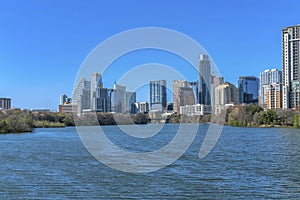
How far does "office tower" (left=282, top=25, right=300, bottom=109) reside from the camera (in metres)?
69.1

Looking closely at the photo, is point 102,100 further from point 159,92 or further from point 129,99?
point 159,92

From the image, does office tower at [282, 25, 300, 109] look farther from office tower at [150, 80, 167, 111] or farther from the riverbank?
office tower at [150, 80, 167, 111]

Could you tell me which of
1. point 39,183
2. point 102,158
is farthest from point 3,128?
point 39,183

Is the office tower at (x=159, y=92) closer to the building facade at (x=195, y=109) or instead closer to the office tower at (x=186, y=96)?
the office tower at (x=186, y=96)

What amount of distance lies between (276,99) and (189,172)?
212 ft

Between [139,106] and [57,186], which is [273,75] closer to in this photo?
[139,106]

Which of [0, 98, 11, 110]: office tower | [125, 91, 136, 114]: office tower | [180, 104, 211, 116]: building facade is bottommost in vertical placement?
[180, 104, 211, 116]: building facade

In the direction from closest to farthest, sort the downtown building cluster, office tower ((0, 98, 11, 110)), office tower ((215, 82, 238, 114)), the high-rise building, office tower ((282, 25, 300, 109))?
the downtown building cluster
the high-rise building
office tower ((215, 82, 238, 114))
office tower ((282, 25, 300, 109))
office tower ((0, 98, 11, 110))

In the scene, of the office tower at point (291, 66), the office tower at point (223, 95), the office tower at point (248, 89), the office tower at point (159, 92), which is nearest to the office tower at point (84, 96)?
the office tower at point (159, 92)

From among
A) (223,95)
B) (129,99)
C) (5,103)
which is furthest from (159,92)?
(5,103)

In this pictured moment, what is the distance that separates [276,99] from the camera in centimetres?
7256

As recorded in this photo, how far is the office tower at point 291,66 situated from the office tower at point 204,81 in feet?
80.5

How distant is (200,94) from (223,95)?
67.4ft

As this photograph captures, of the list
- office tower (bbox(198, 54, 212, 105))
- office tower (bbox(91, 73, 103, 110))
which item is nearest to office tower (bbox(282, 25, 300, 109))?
office tower (bbox(198, 54, 212, 105))
